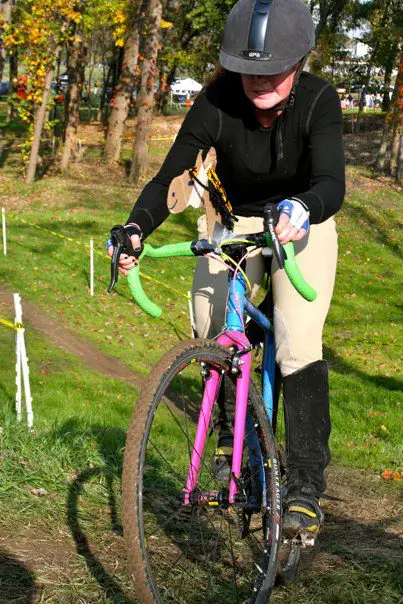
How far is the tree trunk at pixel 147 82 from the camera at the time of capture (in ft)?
106

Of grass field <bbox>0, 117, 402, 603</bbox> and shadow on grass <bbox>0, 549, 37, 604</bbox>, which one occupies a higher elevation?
shadow on grass <bbox>0, 549, 37, 604</bbox>

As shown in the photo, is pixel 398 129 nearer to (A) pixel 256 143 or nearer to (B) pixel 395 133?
(B) pixel 395 133

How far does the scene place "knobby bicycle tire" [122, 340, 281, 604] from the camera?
9.52 ft

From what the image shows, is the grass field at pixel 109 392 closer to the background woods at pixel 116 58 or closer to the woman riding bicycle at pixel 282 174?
the woman riding bicycle at pixel 282 174

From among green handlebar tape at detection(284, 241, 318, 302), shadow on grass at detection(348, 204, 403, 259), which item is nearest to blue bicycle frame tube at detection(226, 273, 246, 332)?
green handlebar tape at detection(284, 241, 318, 302)

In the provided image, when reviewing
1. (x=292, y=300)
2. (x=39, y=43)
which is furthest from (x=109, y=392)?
(x=39, y=43)

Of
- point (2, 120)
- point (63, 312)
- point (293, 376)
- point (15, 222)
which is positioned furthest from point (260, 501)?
point (2, 120)

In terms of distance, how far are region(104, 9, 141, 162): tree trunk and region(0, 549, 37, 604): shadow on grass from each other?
32.1 meters

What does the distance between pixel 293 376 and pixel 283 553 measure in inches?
31.5

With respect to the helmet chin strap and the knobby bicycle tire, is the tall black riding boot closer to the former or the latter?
the knobby bicycle tire

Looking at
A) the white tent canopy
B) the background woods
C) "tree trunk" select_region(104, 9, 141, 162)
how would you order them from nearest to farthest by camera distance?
the background woods, "tree trunk" select_region(104, 9, 141, 162), the white tent canopy

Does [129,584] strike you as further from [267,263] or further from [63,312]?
[63,312]

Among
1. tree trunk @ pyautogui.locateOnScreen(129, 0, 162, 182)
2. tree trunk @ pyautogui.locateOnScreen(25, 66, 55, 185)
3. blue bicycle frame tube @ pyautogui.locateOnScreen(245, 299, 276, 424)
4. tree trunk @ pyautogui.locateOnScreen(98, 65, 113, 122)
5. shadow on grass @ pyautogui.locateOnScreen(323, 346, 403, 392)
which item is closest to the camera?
blue bicycle frame tube @ pyautogui.locateOnScreen(245, 299, 276, 424)

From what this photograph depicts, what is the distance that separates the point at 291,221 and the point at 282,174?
2.88ft
